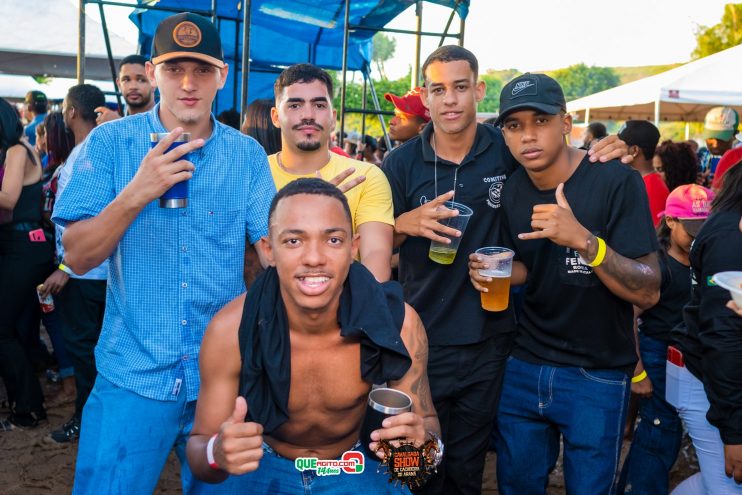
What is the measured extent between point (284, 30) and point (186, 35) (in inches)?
303

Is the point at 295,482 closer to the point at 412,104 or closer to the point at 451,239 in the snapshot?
the point at 451,239

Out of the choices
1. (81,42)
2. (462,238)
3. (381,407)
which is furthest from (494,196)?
(81,42)

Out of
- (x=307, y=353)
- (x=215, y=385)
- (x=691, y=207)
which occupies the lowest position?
(x=215, y=385)

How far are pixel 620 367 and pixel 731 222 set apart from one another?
32.3 inches

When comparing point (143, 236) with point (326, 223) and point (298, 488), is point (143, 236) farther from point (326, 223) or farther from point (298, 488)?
point (298, 488)

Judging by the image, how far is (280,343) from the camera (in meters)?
2.59

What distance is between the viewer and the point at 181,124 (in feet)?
9.53

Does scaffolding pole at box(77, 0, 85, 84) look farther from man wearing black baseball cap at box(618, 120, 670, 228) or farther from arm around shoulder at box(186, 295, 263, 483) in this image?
arm around shoulder at box(186, 295, 263, 483)

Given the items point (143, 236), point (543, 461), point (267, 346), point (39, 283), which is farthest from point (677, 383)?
point (39, 283)

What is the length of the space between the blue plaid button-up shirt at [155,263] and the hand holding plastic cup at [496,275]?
118cm

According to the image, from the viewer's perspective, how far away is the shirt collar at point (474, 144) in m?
3.67

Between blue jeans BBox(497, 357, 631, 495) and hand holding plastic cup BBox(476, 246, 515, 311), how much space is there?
14.0 inches

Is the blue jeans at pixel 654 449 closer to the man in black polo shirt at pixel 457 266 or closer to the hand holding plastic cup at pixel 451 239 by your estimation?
the man in black polo shirt at pixel 457 266

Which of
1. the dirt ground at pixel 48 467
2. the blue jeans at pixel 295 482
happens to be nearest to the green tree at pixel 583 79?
the dirt ground at pixel 48 467
